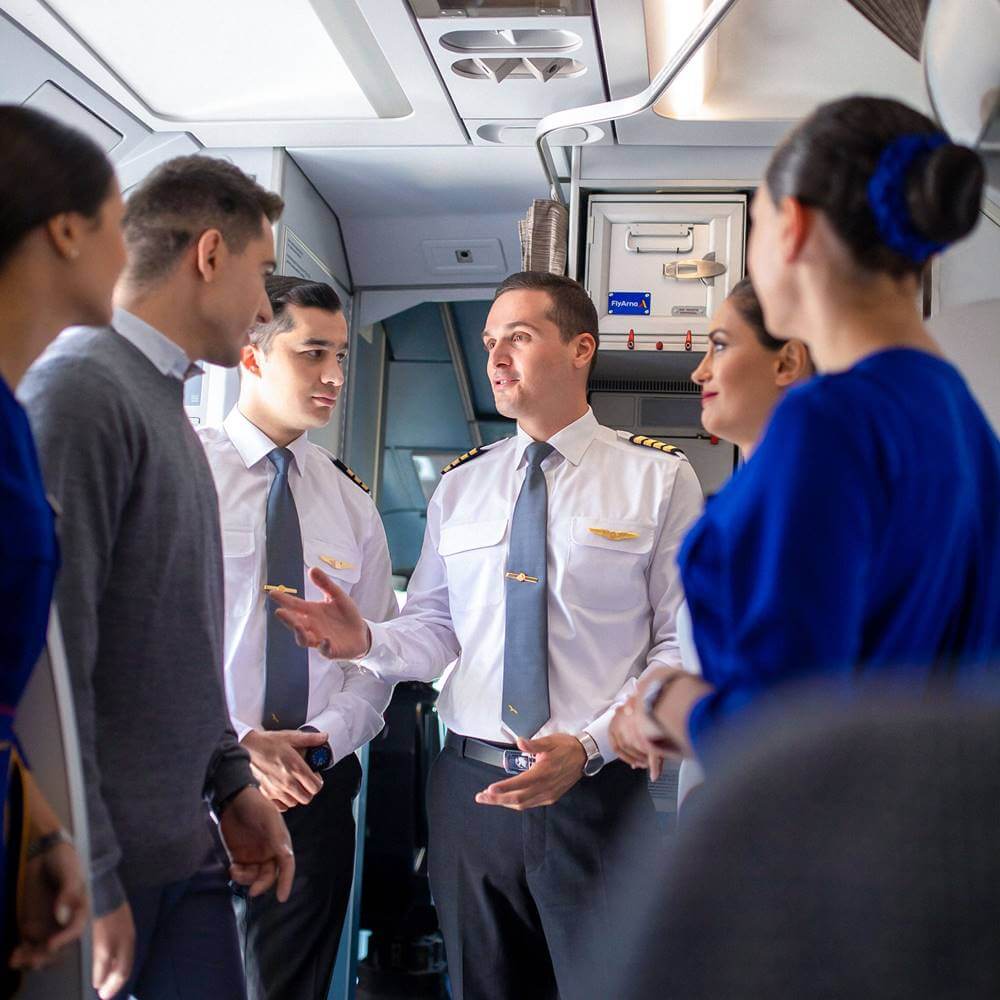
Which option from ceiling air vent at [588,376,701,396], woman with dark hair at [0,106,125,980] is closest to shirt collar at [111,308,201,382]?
woman with dark hair at [0,106,125,980]

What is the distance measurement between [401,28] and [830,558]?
2.18 meters

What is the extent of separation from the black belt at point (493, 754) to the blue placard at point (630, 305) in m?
1.46

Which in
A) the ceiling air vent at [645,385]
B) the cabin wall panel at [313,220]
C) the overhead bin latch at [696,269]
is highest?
the cabin wall panel at [313,220]

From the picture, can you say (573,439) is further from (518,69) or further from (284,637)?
(518,69)

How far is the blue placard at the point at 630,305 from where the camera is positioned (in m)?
3.29

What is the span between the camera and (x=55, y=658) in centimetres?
117

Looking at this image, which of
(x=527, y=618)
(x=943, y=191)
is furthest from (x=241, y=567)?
(x=943, y=191)

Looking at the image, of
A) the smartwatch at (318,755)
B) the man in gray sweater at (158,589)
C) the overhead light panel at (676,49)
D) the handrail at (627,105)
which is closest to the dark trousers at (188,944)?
the man in gray sweater at (158,589)

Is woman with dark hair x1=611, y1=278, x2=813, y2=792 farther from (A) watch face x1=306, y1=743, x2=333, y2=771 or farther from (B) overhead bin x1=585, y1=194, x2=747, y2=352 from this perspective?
(B) overhead bin x1=585, y1=194, x2=747, y2=352

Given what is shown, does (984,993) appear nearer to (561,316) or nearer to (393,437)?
(561,316)

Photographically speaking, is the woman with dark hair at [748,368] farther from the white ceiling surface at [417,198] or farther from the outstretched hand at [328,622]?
the white ceiling surface at [417,198]

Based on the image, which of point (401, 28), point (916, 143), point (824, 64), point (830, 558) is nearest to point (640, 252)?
point (824, 64)

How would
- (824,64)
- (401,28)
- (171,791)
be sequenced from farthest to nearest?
(824,64) < (401,28) < (171,791)

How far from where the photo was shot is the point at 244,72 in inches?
120
